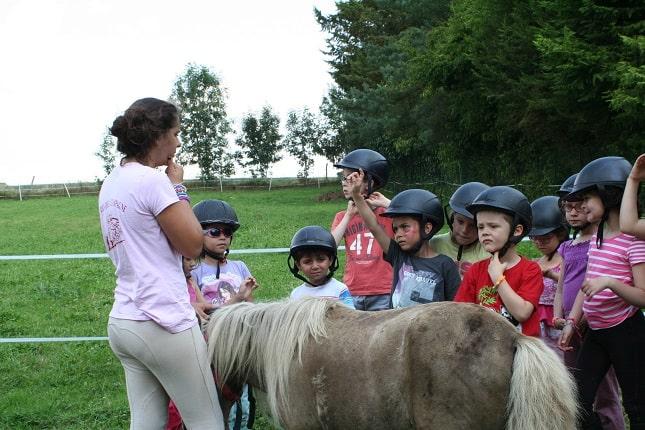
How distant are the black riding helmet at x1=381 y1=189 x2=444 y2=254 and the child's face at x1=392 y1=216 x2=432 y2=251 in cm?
3

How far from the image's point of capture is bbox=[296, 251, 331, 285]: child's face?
183 inches

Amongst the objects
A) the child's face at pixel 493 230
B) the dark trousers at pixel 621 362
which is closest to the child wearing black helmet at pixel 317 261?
the child's face at pixel 493 230

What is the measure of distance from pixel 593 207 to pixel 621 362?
2.83 ft

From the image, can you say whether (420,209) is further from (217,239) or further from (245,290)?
(217,239)

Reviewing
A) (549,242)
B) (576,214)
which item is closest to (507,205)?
(576,214)

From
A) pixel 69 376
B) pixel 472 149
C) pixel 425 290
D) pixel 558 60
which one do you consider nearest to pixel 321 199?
pixel 472 149

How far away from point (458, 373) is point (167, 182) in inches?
55.8

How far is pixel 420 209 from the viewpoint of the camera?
432cm

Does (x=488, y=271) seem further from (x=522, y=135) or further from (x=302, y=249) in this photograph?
(x=522, y=135)

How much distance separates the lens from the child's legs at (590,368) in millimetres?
3980

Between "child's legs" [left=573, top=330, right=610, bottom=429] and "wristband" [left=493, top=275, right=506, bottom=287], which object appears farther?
"child's legs" [left=573, top=330, right=610, bottom=429]

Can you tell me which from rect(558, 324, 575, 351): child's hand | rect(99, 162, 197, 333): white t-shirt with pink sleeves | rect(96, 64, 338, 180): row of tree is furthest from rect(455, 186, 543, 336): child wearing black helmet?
rect(96, 64, 338, 180): row of tree

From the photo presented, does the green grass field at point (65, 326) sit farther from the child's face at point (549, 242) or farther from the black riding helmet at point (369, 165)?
the child's face at point (549, 242)

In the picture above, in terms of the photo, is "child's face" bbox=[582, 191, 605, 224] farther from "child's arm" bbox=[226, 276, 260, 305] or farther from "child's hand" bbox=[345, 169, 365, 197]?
"child's arm" bbox=[226, 276, 260, 305]
